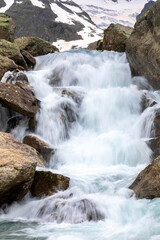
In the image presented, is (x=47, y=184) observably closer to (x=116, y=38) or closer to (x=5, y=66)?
(x=5, y=66)

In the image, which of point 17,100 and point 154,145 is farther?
point 17,100

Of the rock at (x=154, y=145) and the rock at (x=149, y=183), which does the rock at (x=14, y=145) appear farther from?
the rock at (x=154, y=145)

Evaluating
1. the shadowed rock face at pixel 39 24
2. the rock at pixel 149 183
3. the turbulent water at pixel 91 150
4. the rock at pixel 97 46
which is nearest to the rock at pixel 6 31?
the turbulent water at pixel 91 150

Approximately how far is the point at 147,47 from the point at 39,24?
81.6m

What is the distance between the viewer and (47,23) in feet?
294

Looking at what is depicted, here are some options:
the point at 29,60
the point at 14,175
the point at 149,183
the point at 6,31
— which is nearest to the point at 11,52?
the point at 29,60

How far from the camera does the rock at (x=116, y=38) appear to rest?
17.0 m

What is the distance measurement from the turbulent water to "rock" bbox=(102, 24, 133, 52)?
73 cm

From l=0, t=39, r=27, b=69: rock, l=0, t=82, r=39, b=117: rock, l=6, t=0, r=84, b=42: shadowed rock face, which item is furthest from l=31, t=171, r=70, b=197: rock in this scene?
l=6, t=0, r=84, b=42: shadowed rock face

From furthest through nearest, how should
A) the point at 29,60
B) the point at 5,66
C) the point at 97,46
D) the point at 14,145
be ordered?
the point at 97,46, the point at 29,60, the point at 5,66, the point at 14,145

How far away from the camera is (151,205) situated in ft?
18.1

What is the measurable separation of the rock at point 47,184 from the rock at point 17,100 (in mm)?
3862

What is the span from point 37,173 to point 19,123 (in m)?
4.43

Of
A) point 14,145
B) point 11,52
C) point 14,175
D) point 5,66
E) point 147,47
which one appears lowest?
point 14,145
